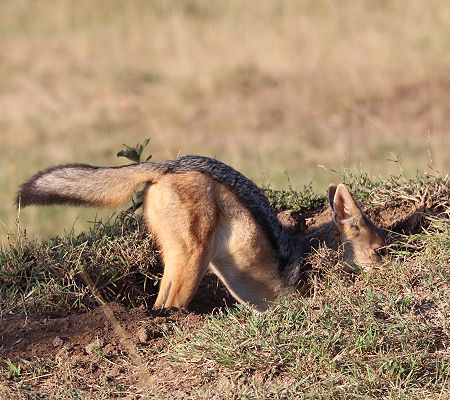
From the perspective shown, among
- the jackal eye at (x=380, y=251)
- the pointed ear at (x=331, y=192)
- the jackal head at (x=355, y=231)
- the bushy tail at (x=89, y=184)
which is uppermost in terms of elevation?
the bushy tail at (x=89, y=184)

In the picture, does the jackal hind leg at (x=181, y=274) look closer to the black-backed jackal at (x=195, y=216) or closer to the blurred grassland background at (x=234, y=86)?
the black-backed jackal at (x=195, y=216)

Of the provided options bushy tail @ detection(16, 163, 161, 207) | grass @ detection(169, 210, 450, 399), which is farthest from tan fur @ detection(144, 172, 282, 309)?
grass @ detection(169, 210, 450, 399)

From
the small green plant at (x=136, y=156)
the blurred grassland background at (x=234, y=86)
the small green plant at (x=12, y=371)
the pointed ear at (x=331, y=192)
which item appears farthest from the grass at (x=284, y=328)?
the blurred grassland background at (x=234, y=86)

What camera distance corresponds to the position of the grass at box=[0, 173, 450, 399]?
4891 mm

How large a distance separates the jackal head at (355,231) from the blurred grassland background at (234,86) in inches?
166

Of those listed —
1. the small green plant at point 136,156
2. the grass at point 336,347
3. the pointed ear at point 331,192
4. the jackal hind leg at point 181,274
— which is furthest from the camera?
the pointed ear at point 331,192

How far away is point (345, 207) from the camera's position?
6.98 metres

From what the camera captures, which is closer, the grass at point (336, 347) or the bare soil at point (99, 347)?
the grass at point (336, 347)

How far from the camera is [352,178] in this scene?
7.53m

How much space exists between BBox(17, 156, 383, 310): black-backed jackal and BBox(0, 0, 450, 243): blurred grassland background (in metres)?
4.60

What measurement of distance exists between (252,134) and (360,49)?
2.81 metres

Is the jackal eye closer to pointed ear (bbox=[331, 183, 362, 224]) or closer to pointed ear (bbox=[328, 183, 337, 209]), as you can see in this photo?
pointed ear (bbox=[331, 183, 362, 224])

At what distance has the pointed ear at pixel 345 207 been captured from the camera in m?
6.86

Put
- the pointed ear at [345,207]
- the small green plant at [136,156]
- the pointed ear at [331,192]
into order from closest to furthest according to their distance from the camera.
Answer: the small green plant at [136,156]
the pointed ear at [345,207]
the pointed ear at [331,192]
